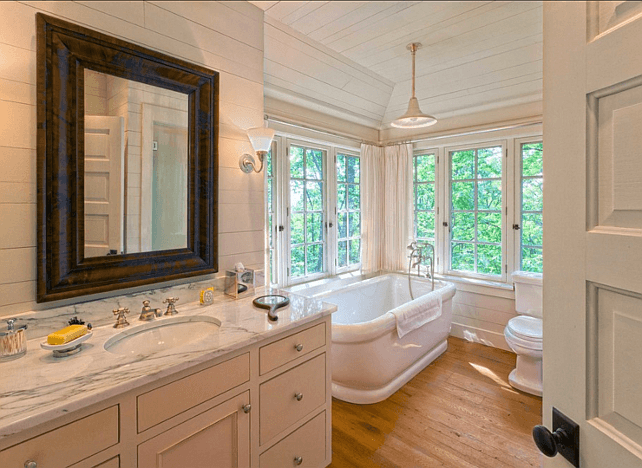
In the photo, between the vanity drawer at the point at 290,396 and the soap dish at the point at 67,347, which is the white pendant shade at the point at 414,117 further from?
the soap dish at the point at 67,347

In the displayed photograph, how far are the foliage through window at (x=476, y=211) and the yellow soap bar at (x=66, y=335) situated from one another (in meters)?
3.39

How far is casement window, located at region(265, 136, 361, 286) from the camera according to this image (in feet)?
10.0

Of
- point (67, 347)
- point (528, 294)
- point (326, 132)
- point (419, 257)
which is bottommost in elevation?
point (528, 294)

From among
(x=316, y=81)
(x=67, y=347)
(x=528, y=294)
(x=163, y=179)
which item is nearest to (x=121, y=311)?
(x=67, y=347)

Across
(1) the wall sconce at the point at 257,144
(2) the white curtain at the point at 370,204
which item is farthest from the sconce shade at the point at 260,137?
(2) the white curtain at the point at 370,204

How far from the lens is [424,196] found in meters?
3.96

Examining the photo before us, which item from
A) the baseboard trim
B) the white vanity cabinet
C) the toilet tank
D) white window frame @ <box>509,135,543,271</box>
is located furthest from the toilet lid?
the white vanity cabinet

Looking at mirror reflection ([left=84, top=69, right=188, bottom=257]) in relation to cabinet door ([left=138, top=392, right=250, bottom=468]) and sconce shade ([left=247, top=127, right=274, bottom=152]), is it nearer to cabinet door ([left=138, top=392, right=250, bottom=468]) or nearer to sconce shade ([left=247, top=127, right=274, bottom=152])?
sconce shade ([left=247, top=127, right=274, bottom=152])

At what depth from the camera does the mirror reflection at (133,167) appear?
1.51 m

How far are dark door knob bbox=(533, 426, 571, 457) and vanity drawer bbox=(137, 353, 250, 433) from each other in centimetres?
106

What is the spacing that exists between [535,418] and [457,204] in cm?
208

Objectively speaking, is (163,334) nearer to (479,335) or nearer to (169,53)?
(169,53)

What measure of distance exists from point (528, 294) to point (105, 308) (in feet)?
10.3

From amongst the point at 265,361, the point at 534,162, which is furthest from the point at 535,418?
the point at 534,162
